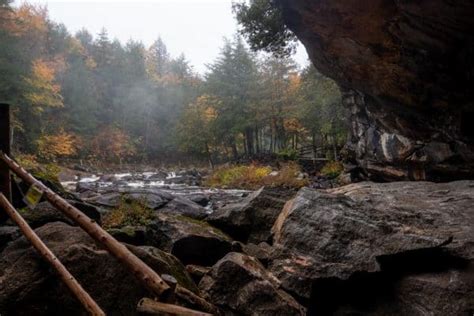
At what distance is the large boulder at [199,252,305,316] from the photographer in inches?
166

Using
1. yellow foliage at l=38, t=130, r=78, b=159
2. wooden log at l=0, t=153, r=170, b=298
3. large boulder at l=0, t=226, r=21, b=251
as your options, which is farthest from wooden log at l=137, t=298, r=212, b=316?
yellow foliage at l=38, t=130, r=78, b=159

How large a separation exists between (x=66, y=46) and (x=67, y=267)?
170 feet

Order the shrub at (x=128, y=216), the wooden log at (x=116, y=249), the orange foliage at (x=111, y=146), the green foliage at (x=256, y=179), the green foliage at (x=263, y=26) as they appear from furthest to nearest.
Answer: the orange foliage at (x=111, y=146) < the green foliage at (x=256, y=179) < the green foliage at (x=263, y=26) < the shrub at (x=128, y=216) < the wooden log at (x=116, y=249)

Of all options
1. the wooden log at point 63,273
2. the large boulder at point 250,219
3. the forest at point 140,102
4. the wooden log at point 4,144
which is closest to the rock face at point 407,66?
the large boulder at point 250,219

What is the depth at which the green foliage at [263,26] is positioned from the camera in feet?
44.4

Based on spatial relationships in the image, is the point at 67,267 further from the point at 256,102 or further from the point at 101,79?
the point at 101,79

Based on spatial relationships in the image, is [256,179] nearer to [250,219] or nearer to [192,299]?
[250,219]

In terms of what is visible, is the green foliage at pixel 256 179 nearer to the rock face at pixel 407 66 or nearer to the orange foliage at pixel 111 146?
the rock face at pixel 407 66

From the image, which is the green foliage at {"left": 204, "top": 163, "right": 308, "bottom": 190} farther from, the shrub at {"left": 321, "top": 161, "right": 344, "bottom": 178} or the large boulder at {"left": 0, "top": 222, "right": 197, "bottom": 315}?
the large boulder at {"left": 0, "top": 222, "right": 197, "bottom": 315}

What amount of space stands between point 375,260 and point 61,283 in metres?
3.70

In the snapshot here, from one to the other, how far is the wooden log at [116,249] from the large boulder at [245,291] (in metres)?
1.45

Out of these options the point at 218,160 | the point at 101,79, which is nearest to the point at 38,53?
the point at 101,79

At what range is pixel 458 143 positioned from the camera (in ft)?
30.0

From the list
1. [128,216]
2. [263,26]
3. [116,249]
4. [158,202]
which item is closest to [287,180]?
[263,26]
